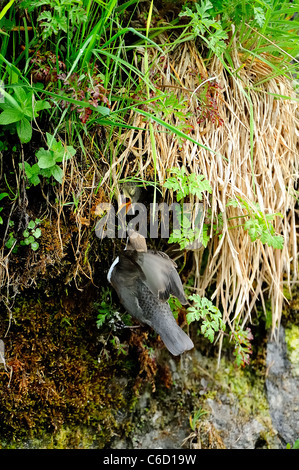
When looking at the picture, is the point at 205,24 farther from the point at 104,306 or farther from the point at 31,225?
the point at 104,306

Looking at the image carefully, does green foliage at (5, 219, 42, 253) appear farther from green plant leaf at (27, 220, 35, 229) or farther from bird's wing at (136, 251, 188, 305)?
bird's wing at (136, 251, 188, 305)

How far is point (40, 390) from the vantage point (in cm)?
165

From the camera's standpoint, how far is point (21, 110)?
1.38m

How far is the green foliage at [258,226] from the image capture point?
1.66 meters

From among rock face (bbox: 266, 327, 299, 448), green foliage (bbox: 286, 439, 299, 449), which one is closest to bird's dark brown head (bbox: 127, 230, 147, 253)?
rock face (bbox: 266, 327, 299, 448)

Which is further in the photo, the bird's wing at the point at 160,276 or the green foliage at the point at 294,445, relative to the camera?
the green foliage at the point at 294,445

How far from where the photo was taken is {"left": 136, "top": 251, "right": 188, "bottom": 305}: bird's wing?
5.34 ft

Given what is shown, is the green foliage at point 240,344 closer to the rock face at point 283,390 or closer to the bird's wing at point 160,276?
the rock face at point 283,390

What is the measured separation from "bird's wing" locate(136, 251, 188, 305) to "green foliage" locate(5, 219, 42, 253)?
1.32ft

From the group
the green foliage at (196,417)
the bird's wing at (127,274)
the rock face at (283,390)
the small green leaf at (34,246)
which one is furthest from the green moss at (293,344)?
the small green leaf at (34,246)

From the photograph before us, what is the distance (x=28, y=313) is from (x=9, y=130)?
2.32 ft

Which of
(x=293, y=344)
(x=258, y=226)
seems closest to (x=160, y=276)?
(x=258, y=226)

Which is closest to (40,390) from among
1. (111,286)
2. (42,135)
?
(111,286)

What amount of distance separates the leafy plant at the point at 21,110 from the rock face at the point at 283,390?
156 centimetres
